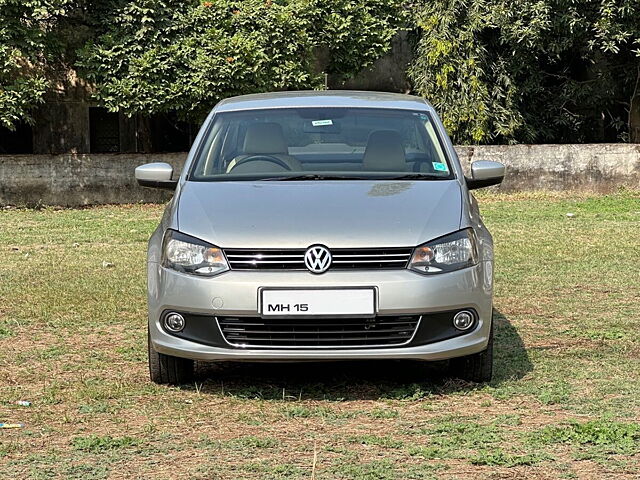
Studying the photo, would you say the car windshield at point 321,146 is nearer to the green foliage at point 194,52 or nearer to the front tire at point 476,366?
the front tire at point 476,366

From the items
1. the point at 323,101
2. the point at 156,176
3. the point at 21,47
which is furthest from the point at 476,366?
the point at 21,47

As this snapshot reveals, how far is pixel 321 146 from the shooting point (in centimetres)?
734

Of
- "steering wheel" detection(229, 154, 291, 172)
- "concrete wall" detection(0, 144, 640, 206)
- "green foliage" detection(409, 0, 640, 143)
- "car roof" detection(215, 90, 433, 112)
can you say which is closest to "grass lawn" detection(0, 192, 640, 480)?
"steering wheel" detection(229, 154, 291, 172)

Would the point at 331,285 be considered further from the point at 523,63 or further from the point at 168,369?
the point at 523,63

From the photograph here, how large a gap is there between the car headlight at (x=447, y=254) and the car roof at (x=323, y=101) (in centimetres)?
153

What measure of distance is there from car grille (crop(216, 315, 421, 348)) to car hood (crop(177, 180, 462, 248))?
0.37m

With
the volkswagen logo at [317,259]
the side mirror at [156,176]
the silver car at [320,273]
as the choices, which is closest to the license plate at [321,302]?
the silver car at [320,273]

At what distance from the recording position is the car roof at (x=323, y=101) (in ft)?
24.5

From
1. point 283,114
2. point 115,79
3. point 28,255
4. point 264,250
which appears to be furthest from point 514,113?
point 264,250

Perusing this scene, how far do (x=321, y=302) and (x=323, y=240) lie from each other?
0.98 ft

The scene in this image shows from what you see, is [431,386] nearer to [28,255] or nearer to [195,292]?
[195,292]

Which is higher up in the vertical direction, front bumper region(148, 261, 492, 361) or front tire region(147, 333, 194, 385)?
front bumper region(148, 261, 492, 361)

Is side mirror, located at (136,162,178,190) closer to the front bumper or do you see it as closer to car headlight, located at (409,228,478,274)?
the front bumper

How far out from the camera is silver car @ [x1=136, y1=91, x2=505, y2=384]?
586 centimetres
